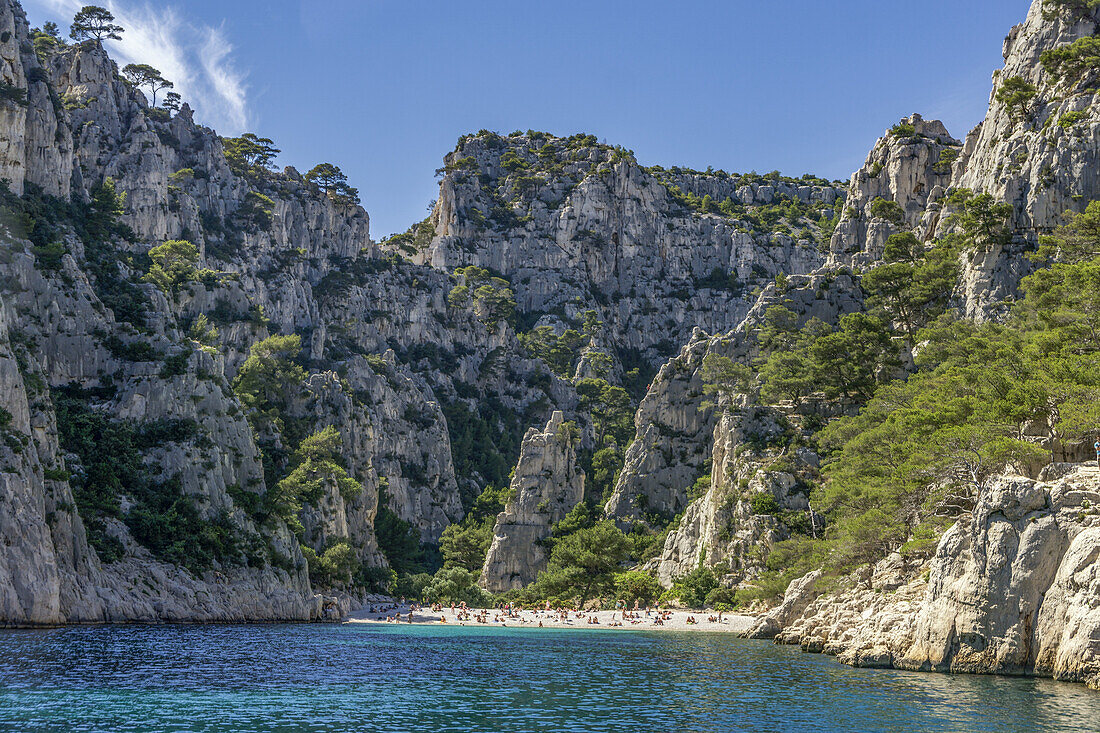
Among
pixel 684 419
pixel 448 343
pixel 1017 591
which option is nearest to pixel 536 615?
pixel 684 419

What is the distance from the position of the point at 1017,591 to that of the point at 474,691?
70.0ft

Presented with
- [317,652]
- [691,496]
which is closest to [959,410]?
[317,652]

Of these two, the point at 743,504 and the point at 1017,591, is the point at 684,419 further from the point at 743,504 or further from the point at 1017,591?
Result: the point at 1017,591

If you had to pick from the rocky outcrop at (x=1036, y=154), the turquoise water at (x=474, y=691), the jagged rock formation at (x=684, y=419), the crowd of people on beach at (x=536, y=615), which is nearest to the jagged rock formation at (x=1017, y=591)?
the turquoise water at (x=474, y=691)

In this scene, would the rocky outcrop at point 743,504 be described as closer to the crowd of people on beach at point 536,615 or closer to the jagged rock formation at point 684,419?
the crowd of people on beach at point 536,615

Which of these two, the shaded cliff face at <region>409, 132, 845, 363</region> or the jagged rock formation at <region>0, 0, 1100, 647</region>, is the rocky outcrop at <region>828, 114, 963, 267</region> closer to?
the jagged rock formation at <region>0, 0, 1100, 647</region>

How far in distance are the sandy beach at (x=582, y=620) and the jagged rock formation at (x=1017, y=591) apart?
31.0 m

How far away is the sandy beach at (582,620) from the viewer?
2783 inches

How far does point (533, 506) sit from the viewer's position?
110 m

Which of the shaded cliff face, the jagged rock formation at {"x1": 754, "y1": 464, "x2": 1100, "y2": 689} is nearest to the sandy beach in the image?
the jagged rock formation at {"x1": 754, "y1": 464, "x2": 1100, "y2": 689}

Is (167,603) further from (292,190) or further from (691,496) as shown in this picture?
(292,190)

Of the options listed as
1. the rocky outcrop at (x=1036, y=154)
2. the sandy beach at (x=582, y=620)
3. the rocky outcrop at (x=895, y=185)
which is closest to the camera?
the sandy beach at (x=582, y=620)

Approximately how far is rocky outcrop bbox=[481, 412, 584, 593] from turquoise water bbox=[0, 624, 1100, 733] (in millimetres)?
56729

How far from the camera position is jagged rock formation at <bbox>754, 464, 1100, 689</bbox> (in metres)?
29.9
